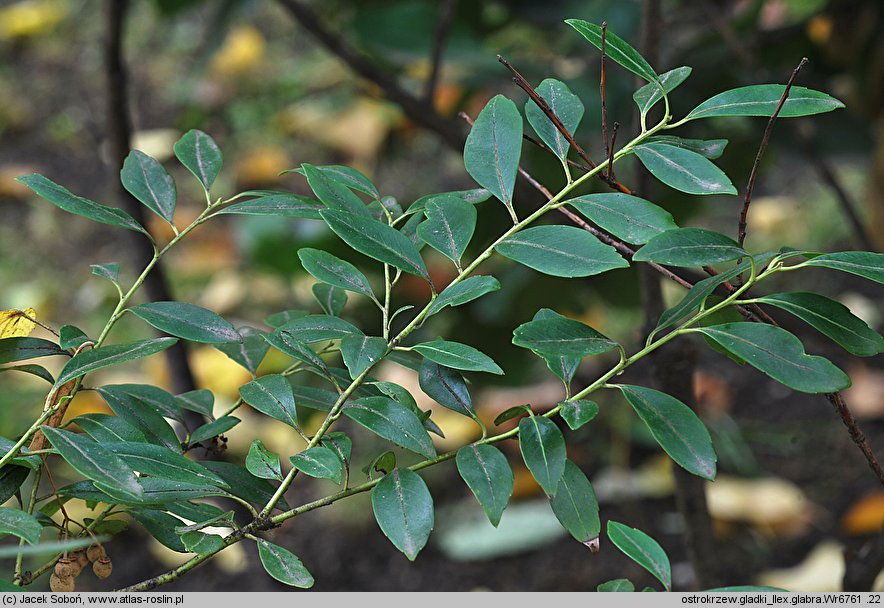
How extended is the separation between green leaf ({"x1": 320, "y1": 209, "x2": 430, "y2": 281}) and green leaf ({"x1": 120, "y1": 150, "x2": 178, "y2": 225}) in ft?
0.40

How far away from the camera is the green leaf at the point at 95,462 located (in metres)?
0.37

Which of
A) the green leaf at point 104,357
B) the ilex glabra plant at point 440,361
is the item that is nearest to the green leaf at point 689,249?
the ilex glabra plant at point 440,361

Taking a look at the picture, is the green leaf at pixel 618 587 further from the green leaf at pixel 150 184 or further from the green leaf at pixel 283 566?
the green leaf at pixel 150 184

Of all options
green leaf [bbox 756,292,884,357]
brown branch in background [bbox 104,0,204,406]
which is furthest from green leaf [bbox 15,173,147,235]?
brown branch in background [bbox 104,0,204,406]

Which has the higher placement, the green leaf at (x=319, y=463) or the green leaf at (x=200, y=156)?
the green leaf at (x=200, y=156)

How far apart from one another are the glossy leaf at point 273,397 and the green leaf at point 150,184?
0.11m

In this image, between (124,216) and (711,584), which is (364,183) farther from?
(711,584)

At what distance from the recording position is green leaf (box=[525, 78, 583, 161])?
47cm

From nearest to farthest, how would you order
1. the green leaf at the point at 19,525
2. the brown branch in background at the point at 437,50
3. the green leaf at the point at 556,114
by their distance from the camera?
the green leaf at the point at 19,525 < the green leaf at the point at 556,114 < the brown branch in background at the point at 437,50

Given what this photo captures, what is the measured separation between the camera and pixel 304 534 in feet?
5.14

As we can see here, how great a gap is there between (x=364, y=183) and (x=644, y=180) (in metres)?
0.35

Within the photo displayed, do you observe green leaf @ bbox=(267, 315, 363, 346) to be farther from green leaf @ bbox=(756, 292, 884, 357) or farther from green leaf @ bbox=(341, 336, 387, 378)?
green leaf @ bbox=(756, 292, 884, 357)

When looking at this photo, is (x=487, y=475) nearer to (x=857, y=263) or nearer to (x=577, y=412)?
(x=577, y=412)

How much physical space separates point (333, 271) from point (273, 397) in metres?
0.07
